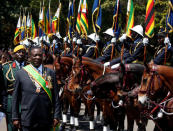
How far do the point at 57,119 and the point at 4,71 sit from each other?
10.2 feet

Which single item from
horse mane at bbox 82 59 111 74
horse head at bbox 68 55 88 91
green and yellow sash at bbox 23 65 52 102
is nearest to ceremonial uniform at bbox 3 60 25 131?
horse head at bbox 68 55 88 91

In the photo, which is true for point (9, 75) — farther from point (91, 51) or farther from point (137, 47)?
point (91, 51)

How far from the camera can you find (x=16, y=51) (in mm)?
8086

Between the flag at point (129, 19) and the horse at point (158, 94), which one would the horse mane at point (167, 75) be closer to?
the horse at point (158, 94)

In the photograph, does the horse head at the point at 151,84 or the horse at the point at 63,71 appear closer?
the horse head at the point at 151,84

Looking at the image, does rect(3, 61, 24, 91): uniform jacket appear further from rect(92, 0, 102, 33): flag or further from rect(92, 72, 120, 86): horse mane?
rect(92, 0, 102, 33): flag

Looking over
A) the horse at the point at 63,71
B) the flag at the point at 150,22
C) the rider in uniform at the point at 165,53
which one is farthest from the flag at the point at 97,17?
the rider in uniform at the point at 165,53

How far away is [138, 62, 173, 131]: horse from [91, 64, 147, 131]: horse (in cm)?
118

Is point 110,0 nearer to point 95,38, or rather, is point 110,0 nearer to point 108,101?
point 95,38

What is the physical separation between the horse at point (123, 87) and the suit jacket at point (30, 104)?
274 centimetres

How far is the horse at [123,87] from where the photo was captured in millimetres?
7688

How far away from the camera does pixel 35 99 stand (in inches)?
200

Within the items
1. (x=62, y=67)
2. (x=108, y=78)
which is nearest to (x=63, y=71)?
(x=62, y=67)

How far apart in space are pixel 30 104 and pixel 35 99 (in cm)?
10
